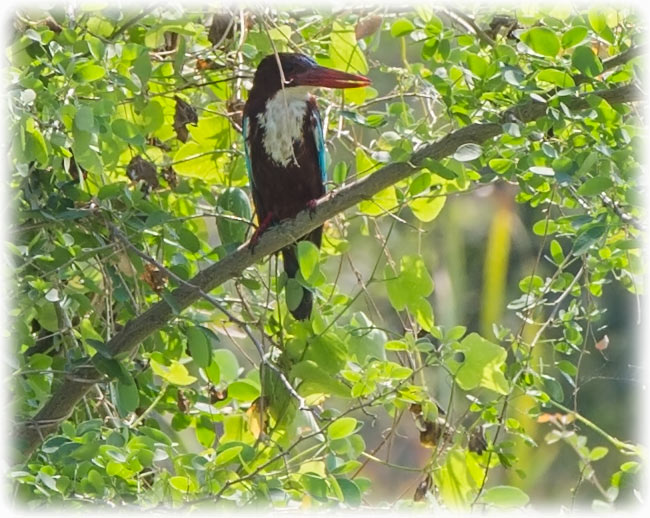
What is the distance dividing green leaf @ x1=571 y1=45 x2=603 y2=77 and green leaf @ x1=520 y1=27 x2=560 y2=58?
46 millimetres

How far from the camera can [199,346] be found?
7.11ft

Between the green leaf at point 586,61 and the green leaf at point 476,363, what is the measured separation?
497mm

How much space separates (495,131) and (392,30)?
0.36 meters

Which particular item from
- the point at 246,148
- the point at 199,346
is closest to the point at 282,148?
the point at 246,148

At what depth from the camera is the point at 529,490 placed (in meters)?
5.06

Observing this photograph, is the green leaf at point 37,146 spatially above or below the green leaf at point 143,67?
below

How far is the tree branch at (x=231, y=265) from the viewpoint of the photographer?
209 cm

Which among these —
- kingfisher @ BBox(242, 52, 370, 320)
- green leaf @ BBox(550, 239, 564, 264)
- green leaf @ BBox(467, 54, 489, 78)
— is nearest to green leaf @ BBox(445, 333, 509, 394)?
green leaf @ BBox(550, 239, 564, 264)

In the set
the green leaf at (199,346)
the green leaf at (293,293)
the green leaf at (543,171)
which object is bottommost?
the green leaf at (199,346)

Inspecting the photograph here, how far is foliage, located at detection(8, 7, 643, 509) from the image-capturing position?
1.99m

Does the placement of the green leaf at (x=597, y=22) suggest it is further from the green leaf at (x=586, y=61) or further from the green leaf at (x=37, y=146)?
the green leaf at (x=37, y=146)

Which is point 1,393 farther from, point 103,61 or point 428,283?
point 428,283

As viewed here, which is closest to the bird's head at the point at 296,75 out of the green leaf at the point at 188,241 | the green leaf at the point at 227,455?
the green leaf at the point at 188,241

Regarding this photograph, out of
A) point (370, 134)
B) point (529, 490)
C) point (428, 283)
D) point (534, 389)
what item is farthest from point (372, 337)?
point (529, 490)
